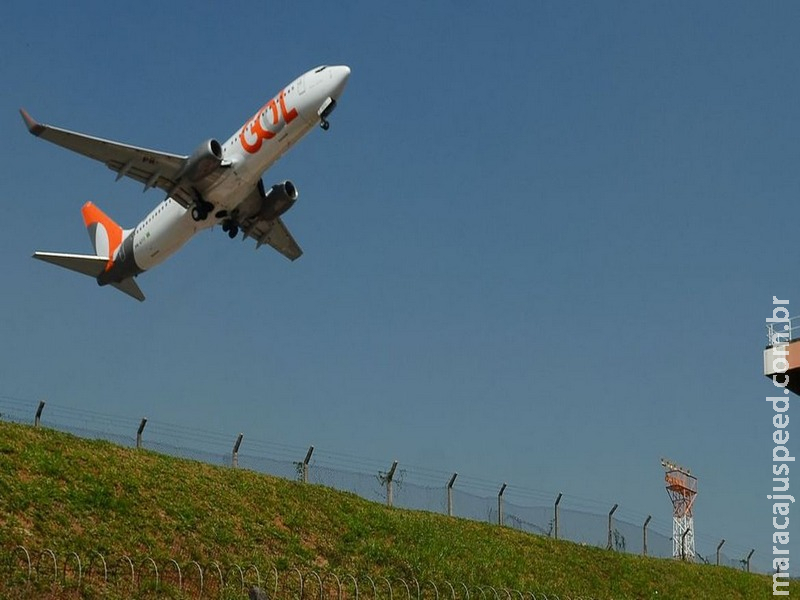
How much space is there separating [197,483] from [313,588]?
5.78 m

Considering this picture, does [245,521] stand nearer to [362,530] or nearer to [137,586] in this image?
[362,530]

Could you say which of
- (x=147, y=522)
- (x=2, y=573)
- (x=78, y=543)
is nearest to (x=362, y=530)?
(x=147, y=522)

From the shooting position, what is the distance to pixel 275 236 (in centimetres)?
5181

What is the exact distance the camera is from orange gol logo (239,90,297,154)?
40.8 meters

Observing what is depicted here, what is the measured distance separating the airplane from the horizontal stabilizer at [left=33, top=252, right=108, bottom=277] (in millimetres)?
49

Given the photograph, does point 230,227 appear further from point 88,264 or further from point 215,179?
point 88,264

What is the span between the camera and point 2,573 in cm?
1977

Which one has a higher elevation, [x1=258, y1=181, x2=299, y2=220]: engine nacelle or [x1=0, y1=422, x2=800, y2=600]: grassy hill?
[x1=258, y1=181, x2=299, y2=220]: engine nacelle

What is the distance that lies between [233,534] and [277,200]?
919 inches

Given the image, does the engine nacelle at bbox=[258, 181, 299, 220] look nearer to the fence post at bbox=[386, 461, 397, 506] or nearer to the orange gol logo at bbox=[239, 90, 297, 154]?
the orange gol logo at bbox=[239, 90, 297, 154]

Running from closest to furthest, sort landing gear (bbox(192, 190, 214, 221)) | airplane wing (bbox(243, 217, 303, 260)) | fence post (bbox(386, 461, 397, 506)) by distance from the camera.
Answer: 1. fence post (bbox(386, 461, 397, 506))
2. landing gear (bbox(192, 190, 214, 221))
3. airplane wing (bbox(243, 217, 303, 260))

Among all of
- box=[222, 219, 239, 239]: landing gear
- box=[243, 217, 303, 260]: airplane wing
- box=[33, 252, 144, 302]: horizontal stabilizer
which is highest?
box=[243, 217, 303, 260]: airplane wing

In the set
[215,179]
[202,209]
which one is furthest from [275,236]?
[215,179]

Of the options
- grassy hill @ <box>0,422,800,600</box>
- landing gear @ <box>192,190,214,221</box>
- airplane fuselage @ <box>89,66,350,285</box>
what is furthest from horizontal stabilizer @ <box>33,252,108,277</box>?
grassy hill @ <box>0,422,800,600</box>
